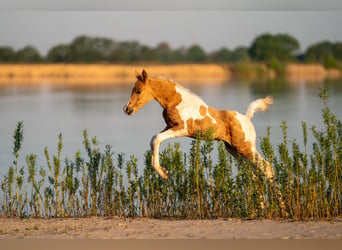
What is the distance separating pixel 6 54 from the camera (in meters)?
64.9

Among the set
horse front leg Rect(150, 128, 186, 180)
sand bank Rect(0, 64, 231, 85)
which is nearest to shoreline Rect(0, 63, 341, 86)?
sand bank Rect(0, 64, 231, 85)

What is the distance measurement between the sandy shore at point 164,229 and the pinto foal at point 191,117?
1.21m

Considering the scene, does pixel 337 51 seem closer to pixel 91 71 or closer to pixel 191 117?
pixel 91 71

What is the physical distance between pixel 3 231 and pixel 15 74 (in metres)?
60.3

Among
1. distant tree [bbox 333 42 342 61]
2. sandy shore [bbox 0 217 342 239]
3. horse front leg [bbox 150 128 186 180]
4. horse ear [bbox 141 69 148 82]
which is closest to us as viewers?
sandy shore [bbox 0 217 342 239]

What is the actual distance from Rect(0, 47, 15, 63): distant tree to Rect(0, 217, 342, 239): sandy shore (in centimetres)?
5671

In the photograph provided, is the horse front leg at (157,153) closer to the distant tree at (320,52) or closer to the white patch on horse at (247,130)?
the white patch on horse at (247,130)

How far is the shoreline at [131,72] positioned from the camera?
63312 millimetres

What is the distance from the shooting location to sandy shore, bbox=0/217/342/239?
767 centimetres

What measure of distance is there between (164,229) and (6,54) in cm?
5960

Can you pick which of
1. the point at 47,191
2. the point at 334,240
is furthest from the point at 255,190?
the point at 47,191

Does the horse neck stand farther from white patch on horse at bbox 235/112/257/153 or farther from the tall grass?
white patch on horse at bbox 235/112/257/153

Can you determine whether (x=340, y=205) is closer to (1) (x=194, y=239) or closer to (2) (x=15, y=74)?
(1) (x=194, y=239)

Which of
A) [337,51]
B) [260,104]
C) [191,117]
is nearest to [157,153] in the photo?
[191,117]
